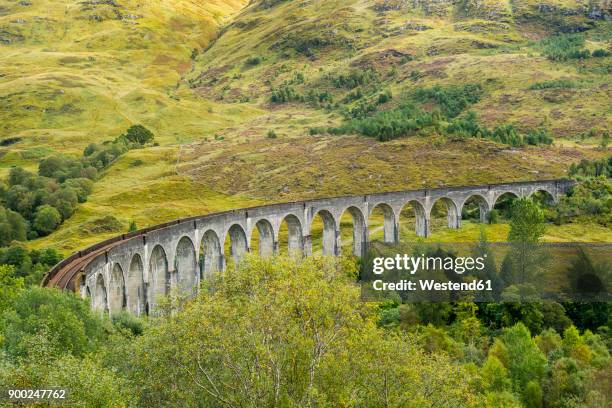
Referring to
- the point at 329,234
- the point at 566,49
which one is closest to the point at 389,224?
the point at 329,234

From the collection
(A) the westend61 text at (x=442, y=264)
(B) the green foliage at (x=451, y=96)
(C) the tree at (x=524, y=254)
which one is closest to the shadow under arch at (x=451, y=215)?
(C) the tree at (x=524, y=254)

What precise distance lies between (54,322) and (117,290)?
68.6 feet

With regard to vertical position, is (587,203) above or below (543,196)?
below

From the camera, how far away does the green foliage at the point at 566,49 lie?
179625 millimetres

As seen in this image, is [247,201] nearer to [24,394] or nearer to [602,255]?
[602,255]

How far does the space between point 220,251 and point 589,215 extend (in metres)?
59.6

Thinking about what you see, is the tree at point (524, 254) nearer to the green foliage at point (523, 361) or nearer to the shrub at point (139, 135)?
the green foliage at point (523, 361)

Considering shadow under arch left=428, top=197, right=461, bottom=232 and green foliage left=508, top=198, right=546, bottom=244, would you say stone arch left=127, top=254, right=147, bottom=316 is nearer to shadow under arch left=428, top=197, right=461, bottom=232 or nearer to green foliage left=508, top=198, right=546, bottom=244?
green foliage left=508, top=198, right=546, bottom=244

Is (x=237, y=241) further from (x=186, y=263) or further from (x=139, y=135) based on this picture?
(x=139, y=135)

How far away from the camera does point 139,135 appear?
164m

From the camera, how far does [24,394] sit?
63.4ft

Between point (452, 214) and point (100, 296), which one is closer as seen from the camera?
point (100, 296)

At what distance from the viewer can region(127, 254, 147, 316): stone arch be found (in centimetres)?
5272

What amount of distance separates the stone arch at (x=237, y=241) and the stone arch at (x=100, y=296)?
24004 mm
